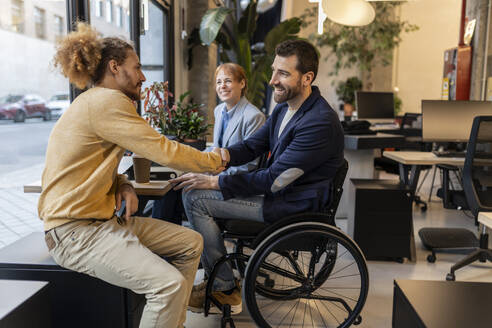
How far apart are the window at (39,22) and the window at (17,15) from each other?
0.14m

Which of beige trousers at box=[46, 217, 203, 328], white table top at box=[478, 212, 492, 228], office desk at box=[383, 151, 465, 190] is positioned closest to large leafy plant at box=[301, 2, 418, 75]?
office desk at box=[383, 151, 465, 190]

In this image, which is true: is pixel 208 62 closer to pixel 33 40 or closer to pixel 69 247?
pixel 33 40

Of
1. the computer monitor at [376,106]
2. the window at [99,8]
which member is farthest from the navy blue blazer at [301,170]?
the computer monitor at [376,106]

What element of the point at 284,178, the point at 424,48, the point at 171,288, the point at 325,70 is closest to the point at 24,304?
the point at 171,288

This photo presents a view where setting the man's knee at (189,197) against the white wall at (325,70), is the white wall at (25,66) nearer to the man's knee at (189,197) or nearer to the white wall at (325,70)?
the man's knee at (189,197)

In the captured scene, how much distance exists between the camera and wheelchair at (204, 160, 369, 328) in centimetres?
184

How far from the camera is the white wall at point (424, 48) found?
33.2ft

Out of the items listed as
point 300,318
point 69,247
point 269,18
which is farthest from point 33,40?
point 269,18

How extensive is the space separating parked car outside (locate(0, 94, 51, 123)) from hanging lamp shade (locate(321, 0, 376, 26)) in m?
2.23

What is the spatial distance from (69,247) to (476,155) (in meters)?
2.57

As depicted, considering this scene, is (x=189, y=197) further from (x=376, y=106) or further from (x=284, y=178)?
(x=376, y=106)

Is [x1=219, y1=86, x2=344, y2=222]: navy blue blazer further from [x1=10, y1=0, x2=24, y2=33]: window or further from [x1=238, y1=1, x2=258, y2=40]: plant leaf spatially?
[x1=238, y1=1, x2=258, y2=40]: plant leaf

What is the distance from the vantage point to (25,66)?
2264 millimetres

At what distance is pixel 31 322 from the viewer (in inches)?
55.8
